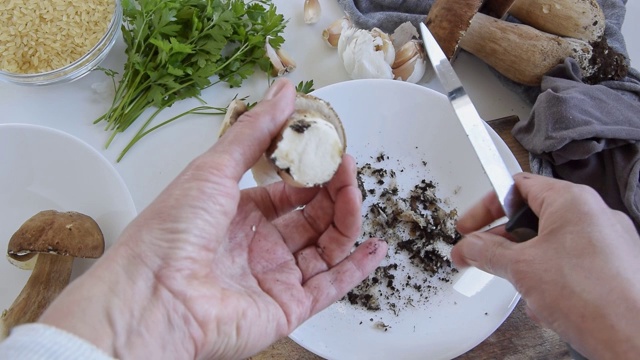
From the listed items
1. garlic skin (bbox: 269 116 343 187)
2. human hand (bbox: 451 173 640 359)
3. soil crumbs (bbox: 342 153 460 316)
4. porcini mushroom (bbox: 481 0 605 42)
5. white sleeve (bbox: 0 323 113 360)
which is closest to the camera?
white sleeve (bbox: 0 323 113 360)

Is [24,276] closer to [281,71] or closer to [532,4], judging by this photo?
[281,71]

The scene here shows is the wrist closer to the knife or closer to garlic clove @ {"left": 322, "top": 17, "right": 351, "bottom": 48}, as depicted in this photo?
the knife

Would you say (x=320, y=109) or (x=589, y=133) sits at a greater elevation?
(x=320, y=109)

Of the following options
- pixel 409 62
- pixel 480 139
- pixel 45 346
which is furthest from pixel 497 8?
pixel 45 346

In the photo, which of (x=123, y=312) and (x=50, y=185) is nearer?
(x=123, y=312)

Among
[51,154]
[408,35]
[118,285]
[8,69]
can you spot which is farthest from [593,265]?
[8,69]

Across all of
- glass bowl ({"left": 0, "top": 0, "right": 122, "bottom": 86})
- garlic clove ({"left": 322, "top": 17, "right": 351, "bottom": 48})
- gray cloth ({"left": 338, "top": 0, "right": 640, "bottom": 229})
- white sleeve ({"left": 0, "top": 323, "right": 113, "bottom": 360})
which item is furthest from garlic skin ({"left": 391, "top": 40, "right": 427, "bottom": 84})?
white sleeve ({"left": 0, "top": 323, "right": 113, "bottom": 360})

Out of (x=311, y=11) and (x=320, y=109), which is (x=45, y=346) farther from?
(x=311, y=11)
